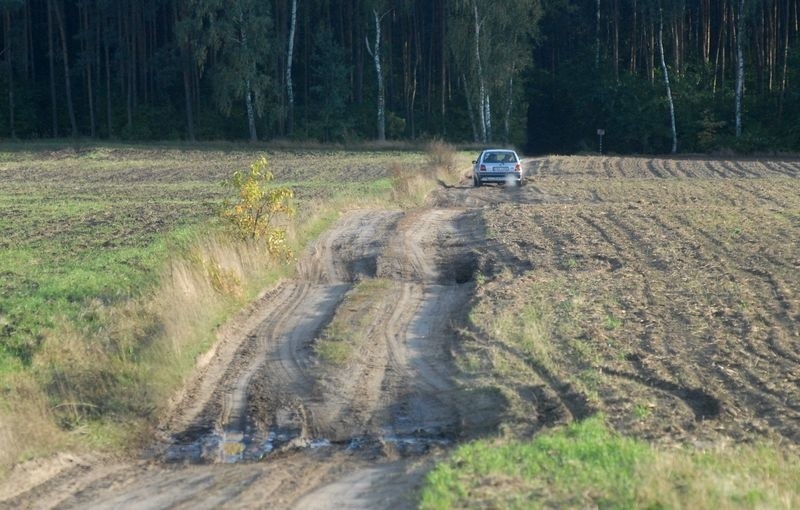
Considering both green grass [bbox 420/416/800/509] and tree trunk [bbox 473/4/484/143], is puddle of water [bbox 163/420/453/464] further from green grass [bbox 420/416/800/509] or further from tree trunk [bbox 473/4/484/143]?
tree trunk [bbox 473/4/484/143]

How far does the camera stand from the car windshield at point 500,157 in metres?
41.0

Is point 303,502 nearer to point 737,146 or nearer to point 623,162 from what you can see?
point 623,162

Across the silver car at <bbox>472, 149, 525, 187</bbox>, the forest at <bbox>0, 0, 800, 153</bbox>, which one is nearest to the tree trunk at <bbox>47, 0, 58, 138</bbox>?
the forest at <bbox>0, 0, 800, 153</bbox>

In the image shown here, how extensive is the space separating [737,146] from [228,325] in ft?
194

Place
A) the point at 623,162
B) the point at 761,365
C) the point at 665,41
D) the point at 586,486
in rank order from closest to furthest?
the point at 586,486 → the point at 761,365 → the point at 623,162 → the point at 665,41

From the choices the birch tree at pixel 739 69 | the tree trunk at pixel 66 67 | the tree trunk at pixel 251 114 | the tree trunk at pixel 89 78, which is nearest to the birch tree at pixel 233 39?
the tree trunk at pixel 251 114

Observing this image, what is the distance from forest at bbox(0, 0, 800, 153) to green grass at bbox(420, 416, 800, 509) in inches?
2421

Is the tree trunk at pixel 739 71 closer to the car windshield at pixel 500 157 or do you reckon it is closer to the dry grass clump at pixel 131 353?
the car windshield at pixel 500 157

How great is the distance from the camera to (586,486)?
753 cm

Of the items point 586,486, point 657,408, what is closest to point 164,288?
point 657,408

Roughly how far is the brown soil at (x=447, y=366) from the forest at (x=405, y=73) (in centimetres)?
4893

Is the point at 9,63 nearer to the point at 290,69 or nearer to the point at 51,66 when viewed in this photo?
the point at 51,66

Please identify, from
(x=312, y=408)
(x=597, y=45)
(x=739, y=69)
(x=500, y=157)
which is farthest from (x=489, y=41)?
(x=312, y=408)

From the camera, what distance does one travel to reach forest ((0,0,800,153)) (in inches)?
2808
